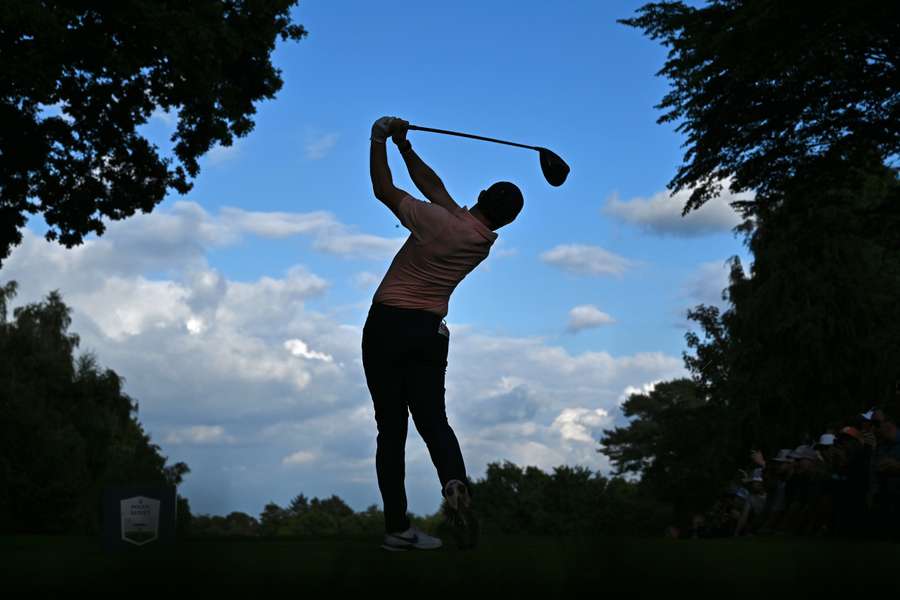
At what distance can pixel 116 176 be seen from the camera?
785 inches

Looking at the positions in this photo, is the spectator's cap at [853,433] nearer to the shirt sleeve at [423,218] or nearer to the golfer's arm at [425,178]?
the golfer's arm at [425,178]

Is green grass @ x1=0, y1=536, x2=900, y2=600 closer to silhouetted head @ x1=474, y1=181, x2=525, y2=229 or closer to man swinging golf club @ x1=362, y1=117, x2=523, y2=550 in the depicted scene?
man swinging golf club @ x1=362, y1=117, x2=523, y2=550

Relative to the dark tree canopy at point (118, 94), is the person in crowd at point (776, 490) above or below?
below

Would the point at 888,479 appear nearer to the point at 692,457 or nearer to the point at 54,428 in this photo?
the point at 692,457

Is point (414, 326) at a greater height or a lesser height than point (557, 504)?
lesser

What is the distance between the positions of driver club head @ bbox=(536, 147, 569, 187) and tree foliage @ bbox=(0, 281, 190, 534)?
3060cm

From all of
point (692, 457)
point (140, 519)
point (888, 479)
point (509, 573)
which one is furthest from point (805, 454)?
point (692, 457)

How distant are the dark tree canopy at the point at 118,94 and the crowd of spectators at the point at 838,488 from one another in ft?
32.5

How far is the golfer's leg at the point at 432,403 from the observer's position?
598 cm

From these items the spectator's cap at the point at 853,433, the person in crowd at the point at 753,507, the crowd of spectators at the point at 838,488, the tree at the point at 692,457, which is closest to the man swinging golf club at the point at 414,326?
the crowd of spectators at the point at 838,488

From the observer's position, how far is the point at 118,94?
62.4ft

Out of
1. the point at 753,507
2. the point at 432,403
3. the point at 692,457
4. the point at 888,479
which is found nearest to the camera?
the point at 432,403

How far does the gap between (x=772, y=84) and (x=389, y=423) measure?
51.9 feet

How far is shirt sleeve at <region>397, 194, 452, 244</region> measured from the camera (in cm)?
601
